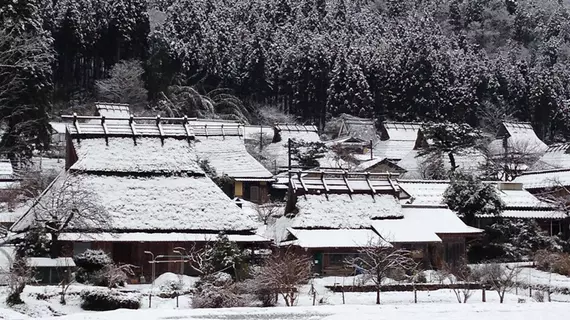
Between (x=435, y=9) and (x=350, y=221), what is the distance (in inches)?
3583

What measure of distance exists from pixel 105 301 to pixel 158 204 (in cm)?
775

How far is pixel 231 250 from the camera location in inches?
1076

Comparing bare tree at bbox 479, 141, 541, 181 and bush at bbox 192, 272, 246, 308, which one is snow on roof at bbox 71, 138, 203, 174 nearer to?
bush at bbox 192, 272, 246, 308

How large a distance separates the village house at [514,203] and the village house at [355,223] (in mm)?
4847

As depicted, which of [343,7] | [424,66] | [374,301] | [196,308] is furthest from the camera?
[343,7]

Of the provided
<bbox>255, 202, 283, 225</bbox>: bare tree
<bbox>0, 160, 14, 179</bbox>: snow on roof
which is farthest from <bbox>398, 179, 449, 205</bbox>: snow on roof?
<bbox>0, 160, 14, 179</bbox>: snow on roof

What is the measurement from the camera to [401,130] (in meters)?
66.2

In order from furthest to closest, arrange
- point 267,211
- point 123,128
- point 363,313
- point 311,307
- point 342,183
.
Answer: point 267,211 < point 342,183 < point 123,128 < point 311,307 < point 363,313

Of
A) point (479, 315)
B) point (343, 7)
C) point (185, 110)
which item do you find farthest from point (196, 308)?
point (343, 7)

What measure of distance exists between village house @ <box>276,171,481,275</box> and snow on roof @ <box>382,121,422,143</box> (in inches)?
1149

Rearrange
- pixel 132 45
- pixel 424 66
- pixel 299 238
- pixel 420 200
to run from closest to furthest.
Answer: pixel 299 238
pixel 420 200
pixel 132 45
pixel 424 66

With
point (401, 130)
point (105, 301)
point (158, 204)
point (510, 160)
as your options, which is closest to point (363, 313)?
point (105, 301)

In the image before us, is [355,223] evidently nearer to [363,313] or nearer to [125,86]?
[363,313]

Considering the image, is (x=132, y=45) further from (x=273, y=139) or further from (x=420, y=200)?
(x=420, y=200)
